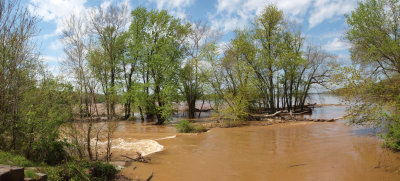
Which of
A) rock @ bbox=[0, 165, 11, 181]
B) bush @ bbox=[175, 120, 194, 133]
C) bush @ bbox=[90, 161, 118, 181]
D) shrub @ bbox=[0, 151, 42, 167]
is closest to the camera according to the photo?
rock @ bbox=[0, 165, 11, 181]

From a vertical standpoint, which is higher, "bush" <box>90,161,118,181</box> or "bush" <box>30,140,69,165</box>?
"bush" <box>30,140,69,165</box>

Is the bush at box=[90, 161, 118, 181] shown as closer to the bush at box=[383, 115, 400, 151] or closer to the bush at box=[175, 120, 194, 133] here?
the bush at box=[175, 120, 194, 133]

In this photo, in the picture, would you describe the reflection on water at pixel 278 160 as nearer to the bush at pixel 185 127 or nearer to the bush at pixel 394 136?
the bush at pixel 394 136

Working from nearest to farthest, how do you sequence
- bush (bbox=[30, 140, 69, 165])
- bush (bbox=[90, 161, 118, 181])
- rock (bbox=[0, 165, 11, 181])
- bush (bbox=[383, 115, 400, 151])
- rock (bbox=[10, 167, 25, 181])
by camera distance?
1. rock (bbox=[0, 165, 11, 181])
2. rock (bbox=[10, 167, 25, 181])
3. bush (bbox=[90, 161, 118, 181])
4. bush (bbox=[30, 140, 69, 165])
5. bush (bbox=[383, 115, 400, 151])

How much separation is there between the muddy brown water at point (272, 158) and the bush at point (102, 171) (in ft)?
2.09

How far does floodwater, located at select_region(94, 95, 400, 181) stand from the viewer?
263 inches

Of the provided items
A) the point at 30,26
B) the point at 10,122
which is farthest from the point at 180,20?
the point at 10,122

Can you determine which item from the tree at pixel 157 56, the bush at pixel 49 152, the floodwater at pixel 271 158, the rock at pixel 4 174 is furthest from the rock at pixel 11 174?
the tree at pixel 157 56

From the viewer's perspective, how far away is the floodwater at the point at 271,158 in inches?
263

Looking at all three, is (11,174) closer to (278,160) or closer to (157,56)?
(278,160)

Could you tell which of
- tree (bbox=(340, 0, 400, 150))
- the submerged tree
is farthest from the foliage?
the submerged tree

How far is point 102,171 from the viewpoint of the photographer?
6461 millimetres

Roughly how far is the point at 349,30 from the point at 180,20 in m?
16.4

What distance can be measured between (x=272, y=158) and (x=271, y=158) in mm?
37
